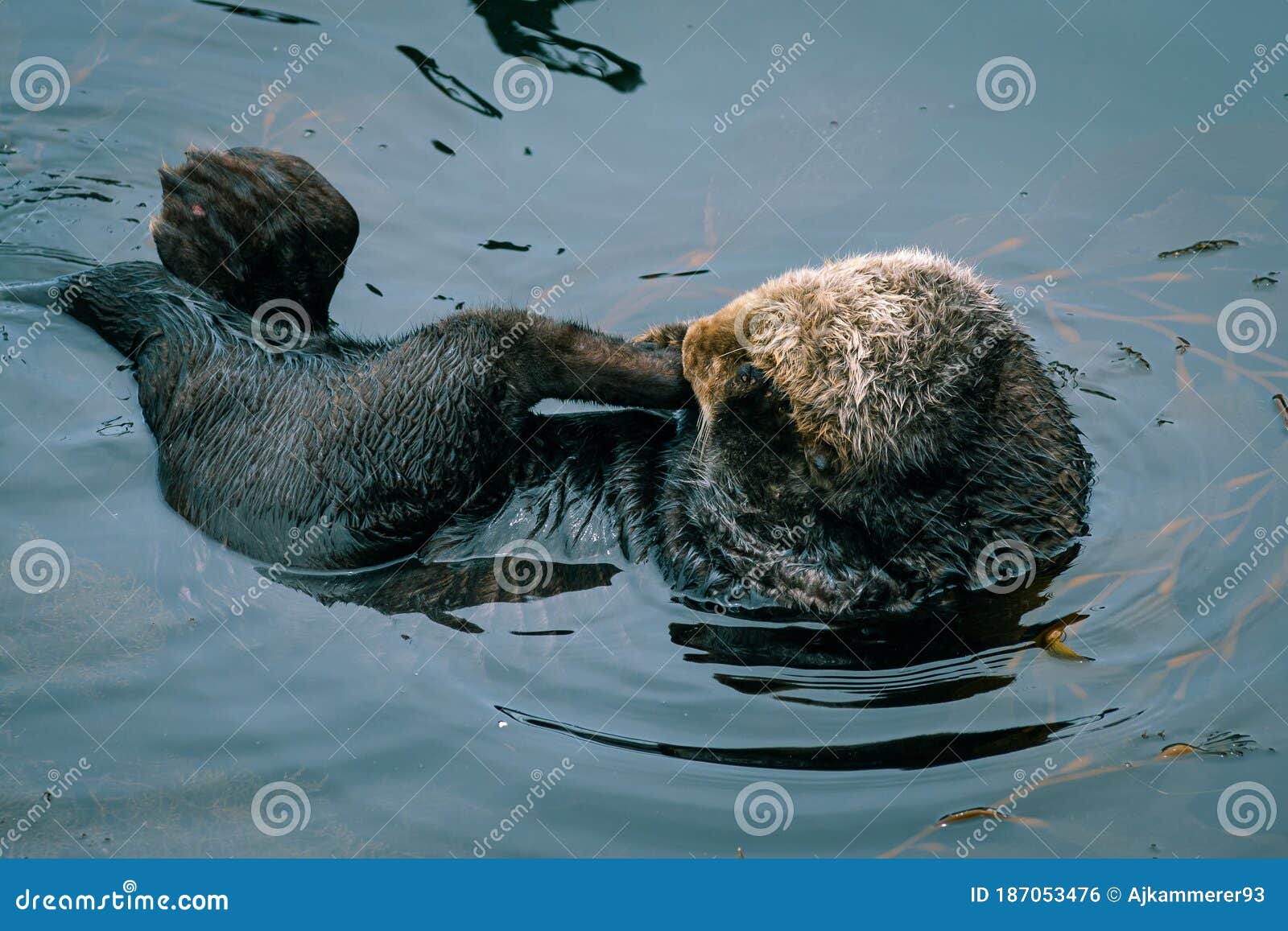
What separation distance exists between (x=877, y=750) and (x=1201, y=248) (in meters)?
3.69

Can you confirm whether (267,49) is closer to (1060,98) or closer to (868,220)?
(868,220)

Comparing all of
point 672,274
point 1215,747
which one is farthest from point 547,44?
point 1215,747

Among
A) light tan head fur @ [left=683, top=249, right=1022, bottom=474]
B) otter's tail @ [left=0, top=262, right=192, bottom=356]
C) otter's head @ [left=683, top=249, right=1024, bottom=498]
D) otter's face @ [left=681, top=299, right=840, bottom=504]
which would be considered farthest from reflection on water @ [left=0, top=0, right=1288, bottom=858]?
light tan head fur @ [left=683, top=249, right=1022, bottom=474]

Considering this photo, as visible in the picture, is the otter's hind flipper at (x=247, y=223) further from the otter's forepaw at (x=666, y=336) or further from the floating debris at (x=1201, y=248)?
the floating debris at (x=1201, y=248)

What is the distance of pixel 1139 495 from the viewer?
17.1 feet

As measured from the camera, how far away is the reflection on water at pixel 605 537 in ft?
13.7

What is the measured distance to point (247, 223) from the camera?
5039 mm

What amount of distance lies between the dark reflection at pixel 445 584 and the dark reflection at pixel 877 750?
26.0 inches

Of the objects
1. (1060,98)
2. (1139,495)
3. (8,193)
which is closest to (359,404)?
(8,193)

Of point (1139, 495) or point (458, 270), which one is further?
point (458, 270)

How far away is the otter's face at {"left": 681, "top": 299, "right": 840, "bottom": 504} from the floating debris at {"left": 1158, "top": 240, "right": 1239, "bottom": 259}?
295cm

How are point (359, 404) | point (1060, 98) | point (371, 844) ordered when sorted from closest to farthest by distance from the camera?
point (371, 844) < point (359, 404) < point (1060, 98)

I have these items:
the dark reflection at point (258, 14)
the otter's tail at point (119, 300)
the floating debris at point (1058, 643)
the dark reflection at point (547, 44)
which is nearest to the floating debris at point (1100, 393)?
the floating debris at point (1058, 643)

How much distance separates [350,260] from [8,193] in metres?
1.79
